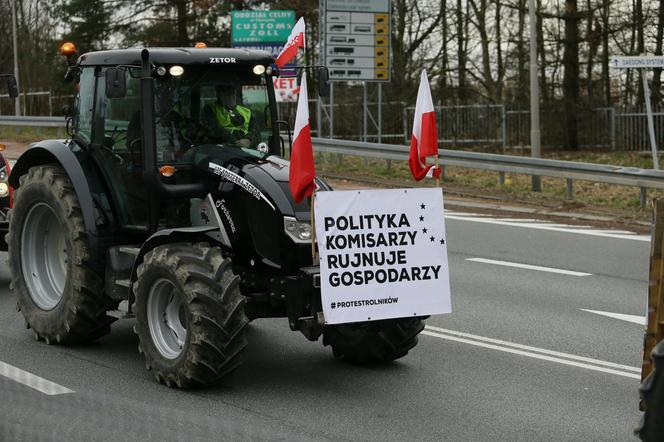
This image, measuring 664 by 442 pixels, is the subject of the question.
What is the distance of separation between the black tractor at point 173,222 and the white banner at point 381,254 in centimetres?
21

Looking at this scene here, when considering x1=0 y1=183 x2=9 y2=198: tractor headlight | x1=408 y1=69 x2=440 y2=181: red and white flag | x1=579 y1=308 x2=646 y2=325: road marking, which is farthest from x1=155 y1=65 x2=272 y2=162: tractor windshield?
x1=0 y1=183 x2=9 y2=198: tractor headlight

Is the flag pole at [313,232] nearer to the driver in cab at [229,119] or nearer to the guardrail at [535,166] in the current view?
the driver in cab at [229,119]

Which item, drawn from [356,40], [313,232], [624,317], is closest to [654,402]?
[313,232]

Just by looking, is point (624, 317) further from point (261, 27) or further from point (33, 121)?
point (261, 27)

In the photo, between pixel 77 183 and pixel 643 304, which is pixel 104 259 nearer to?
pixel 77 183

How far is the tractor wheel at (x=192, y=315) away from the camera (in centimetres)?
771

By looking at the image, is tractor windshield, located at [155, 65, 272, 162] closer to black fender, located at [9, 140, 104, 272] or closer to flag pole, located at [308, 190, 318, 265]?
black fender, located at [9, 140, 104, 272]

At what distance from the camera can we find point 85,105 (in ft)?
31.3

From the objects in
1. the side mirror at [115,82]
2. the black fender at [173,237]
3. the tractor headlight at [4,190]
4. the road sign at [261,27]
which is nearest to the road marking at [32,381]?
the black fender at [173,237]

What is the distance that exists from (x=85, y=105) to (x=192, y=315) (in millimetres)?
2637

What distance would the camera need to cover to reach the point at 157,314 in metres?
8.30

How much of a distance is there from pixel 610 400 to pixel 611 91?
121ft

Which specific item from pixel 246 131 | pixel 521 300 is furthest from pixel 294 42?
pixel 521 300

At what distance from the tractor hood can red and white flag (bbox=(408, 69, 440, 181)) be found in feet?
2.29
